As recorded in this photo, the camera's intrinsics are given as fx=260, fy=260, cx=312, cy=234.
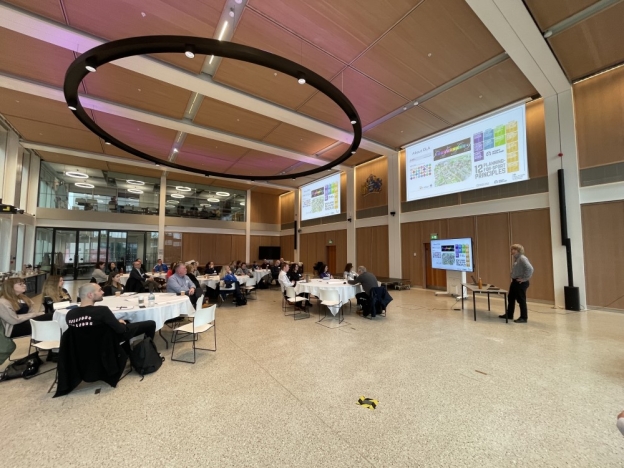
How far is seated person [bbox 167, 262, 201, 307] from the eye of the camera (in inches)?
200

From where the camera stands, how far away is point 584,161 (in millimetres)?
6777

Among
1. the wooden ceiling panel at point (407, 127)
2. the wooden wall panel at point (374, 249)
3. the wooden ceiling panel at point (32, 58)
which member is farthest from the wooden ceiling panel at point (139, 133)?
the wooden wall panel at point (374, 249)

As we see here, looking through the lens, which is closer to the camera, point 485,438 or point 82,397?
point 485,438

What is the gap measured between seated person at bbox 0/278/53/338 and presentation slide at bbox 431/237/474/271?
352 inches

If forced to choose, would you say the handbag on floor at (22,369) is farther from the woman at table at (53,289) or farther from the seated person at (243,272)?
the seated person at (243,272)

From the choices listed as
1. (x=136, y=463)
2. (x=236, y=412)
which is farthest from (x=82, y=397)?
(x=236, y=412)

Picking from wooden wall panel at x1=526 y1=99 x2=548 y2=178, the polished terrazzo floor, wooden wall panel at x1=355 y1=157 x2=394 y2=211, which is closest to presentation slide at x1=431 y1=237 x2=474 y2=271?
wooden wall panel at x1=526 y1=99 x2=548 y2=178

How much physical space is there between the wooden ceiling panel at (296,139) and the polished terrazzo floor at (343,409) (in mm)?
7394

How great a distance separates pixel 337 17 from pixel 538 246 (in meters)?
7.96

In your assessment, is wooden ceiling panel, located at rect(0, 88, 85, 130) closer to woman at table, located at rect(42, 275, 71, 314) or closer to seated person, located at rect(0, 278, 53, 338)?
woman at table, located at rect(42, 275, 71, 314)

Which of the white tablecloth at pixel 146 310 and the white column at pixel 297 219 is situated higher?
the white column at pixel 297 219

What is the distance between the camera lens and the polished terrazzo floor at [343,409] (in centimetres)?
194

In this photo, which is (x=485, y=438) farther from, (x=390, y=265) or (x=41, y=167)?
(x=41, y=167)

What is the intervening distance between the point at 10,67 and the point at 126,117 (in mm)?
2400
